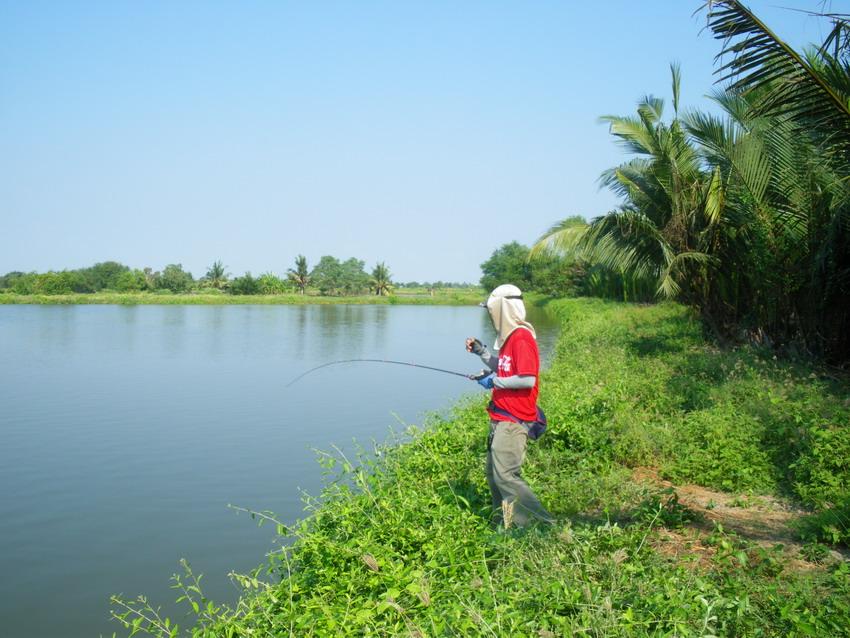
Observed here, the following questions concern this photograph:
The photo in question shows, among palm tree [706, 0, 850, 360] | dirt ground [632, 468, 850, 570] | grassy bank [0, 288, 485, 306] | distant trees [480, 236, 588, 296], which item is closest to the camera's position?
dirt ground [632, 468, 850, 570]

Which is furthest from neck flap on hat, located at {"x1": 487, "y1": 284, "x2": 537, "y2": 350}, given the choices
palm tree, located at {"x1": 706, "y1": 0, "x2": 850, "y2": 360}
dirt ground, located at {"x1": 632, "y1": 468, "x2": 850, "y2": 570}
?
palm tree, located at {"x1": 706, "y1": 0, "x2": 850, "y2": 360}

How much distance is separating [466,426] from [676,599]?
4.74 meters

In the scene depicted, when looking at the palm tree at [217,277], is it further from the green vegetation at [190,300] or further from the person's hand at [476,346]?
the person's hand at [476,346]

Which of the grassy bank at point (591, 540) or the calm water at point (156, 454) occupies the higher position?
the grassy bank at point (591, 540)

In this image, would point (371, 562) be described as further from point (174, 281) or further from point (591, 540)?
point (174, 281)

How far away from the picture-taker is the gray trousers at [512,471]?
454 centimetres

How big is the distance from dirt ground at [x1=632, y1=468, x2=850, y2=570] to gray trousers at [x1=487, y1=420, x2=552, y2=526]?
32.4 inches

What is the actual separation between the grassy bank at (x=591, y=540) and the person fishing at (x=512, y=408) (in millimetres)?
250

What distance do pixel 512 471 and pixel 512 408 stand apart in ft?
1.38

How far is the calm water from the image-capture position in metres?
6.14

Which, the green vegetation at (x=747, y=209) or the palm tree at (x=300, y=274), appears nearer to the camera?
the green vegetation at (x=747, y=209)

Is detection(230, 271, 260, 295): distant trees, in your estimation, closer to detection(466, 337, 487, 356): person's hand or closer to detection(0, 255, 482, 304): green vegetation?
detection(0, 255, 482, 304): green vegetation

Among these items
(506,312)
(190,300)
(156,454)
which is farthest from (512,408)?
(190,300)

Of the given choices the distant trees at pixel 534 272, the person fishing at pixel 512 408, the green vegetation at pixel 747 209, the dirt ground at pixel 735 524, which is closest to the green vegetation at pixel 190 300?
the distant trees at pixel 534 272
